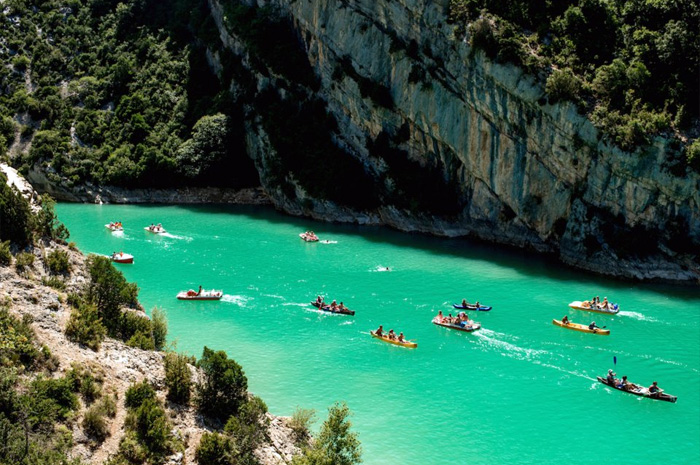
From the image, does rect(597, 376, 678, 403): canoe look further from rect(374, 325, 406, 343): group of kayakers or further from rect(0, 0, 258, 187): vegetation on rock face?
rect(0, 0, 258, 187): vegetation on rock face

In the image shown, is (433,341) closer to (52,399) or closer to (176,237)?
(52,399)

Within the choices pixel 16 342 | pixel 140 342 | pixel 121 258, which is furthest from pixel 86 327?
pixel 121 258

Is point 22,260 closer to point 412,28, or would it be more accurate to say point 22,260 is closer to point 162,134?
point 412,28

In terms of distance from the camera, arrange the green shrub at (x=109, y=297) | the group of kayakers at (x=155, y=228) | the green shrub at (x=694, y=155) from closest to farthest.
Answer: the green shrub at (x=109, y=297)
the green shrub at (x=694, y=155)
the group of kayakers at (x=155, y=228)

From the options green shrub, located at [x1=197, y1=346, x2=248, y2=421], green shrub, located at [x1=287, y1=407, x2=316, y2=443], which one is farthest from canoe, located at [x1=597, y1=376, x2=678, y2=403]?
green shrub, located at [x1=197, y1=346, x2=248, y2=421]

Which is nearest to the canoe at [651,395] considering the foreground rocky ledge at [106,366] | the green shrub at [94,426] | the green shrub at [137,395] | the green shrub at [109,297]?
the foreground rocky ledge at [106,366]

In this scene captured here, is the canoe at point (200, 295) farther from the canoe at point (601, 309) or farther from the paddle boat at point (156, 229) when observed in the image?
the canoe at point (601, 309)

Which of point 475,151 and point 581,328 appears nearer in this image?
point 581,328
